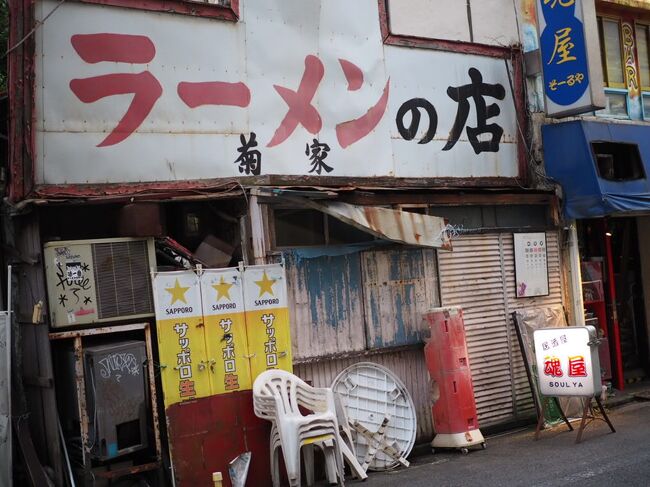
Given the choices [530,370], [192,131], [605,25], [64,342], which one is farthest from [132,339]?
[605,25]

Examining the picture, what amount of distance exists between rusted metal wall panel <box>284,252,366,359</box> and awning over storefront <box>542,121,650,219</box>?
13.8 feet

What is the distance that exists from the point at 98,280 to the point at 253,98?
9.50ft

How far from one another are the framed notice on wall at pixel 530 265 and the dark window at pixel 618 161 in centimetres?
173

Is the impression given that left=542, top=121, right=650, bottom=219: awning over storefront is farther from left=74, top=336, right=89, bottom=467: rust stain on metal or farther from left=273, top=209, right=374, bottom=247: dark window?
left=74, top=336, right=89, bottom=467: rust stain on metal

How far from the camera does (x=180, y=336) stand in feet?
26.0

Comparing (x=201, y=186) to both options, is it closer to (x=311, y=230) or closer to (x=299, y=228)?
(x=299, y=228)

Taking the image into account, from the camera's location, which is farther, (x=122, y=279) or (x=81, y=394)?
(x=122, y=279)

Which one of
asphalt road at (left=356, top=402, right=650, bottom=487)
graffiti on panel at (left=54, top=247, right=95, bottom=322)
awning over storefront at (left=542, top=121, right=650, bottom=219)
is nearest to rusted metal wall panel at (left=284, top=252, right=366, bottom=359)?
asphalt road at (left=356, top=402, right=650, bottom=487)

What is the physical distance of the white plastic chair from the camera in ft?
Answer: 25.2

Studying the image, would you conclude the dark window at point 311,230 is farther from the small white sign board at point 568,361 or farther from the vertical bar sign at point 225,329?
the small white sign board at point 568,361

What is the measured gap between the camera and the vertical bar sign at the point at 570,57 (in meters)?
10.8

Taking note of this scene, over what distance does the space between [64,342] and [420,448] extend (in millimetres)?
4746

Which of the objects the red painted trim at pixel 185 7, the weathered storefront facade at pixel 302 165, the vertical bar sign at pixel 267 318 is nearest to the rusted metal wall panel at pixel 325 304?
the weathered storefront facade at pixel 302 165

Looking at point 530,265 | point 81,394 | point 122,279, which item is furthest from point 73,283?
point 530,265
